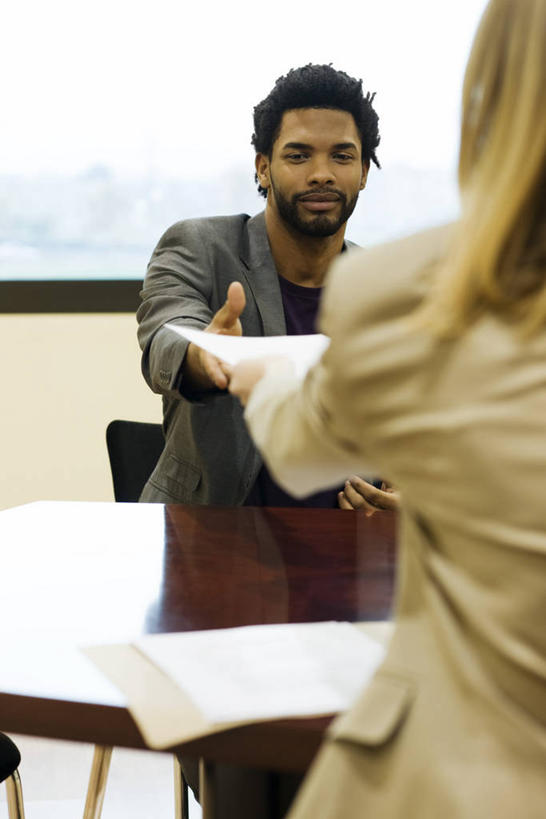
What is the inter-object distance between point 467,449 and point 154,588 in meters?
0.68

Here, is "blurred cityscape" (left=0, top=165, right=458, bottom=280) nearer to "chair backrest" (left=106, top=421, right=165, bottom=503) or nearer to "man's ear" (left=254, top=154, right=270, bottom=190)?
"man's ear" (left=254, top=154, right=270, bottom=190)

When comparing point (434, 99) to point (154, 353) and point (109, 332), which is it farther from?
point (154, 353)

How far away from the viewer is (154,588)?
115 centimetres

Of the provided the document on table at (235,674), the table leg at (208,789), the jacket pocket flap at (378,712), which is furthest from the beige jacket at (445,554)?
the table leg at (208,789)

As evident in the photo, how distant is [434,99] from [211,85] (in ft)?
2.53

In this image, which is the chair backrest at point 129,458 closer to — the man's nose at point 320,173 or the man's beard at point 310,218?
the man's beard at point 310,218

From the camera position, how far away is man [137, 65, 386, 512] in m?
1.95

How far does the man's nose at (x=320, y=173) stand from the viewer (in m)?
2.18

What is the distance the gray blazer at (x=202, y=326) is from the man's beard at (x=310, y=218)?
0.08 meters

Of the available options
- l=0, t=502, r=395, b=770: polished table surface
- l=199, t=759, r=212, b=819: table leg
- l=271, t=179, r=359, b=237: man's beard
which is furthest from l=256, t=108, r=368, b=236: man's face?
l=199, t=759, r=212, b=819: table leg

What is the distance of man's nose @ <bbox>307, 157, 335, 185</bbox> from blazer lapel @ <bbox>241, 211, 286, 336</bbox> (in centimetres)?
16

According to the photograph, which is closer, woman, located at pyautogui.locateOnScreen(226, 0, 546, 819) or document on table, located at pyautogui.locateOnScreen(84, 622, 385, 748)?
woman, located at pyautogui.locateOnScreen(226, 0, 546, 819)

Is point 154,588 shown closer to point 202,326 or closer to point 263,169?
point 202,326

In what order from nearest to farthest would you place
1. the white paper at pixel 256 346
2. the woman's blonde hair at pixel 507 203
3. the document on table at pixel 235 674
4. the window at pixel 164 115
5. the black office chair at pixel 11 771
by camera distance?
the woman's blonde hair at pixel 507 203 → the document on table at pixel 235 674 → the white paper at pixel 256 346 → the black office chair at pixel 11 771 → the window at pixel 164 115
